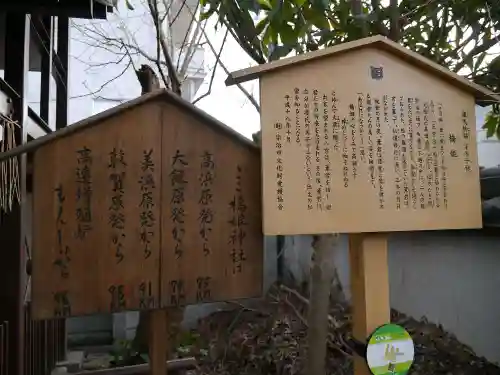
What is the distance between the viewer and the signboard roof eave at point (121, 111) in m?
1.74

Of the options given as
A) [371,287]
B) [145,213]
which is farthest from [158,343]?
[371,287]

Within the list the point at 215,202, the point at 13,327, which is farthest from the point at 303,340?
the point at 215,202

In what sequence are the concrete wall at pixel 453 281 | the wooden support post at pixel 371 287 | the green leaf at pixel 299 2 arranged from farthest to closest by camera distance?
1. the concrete wall at pixel 453 281
2. the green leaf at pixel 299 2
3. the wooden support post at pixel 371 287

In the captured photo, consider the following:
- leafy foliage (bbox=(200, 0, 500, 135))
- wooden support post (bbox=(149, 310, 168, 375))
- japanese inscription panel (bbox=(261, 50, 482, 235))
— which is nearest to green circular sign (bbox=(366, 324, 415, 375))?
japanese inscription panel (bbox=(261, 50, 482, 235))

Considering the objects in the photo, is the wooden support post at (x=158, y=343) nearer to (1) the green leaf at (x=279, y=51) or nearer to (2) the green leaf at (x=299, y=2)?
(1) the green leaf at (x=279, y=51)

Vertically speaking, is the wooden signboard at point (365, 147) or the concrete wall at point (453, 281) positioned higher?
the wooden signboard at point (365, 147)

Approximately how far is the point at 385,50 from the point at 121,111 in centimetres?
115

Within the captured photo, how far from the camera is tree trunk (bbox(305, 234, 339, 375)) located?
3.05m

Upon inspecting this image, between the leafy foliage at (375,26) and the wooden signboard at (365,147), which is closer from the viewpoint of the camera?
the wooden signboard at (365,147)

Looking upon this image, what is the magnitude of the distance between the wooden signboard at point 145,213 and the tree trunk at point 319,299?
1141 millimetres

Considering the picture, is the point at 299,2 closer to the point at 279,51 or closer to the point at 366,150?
the point at 279,51

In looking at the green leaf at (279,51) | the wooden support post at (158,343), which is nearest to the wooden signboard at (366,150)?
the wooden support post at (158,343)

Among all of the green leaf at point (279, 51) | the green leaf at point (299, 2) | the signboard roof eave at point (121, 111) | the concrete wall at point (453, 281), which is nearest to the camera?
the signboard roof eave at point (121, 111)

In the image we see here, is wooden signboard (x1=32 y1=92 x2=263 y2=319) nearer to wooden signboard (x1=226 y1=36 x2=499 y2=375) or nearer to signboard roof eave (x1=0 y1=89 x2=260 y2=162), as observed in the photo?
signboard roof eave (x1=0 y1=89 x2=260 y2=162)
